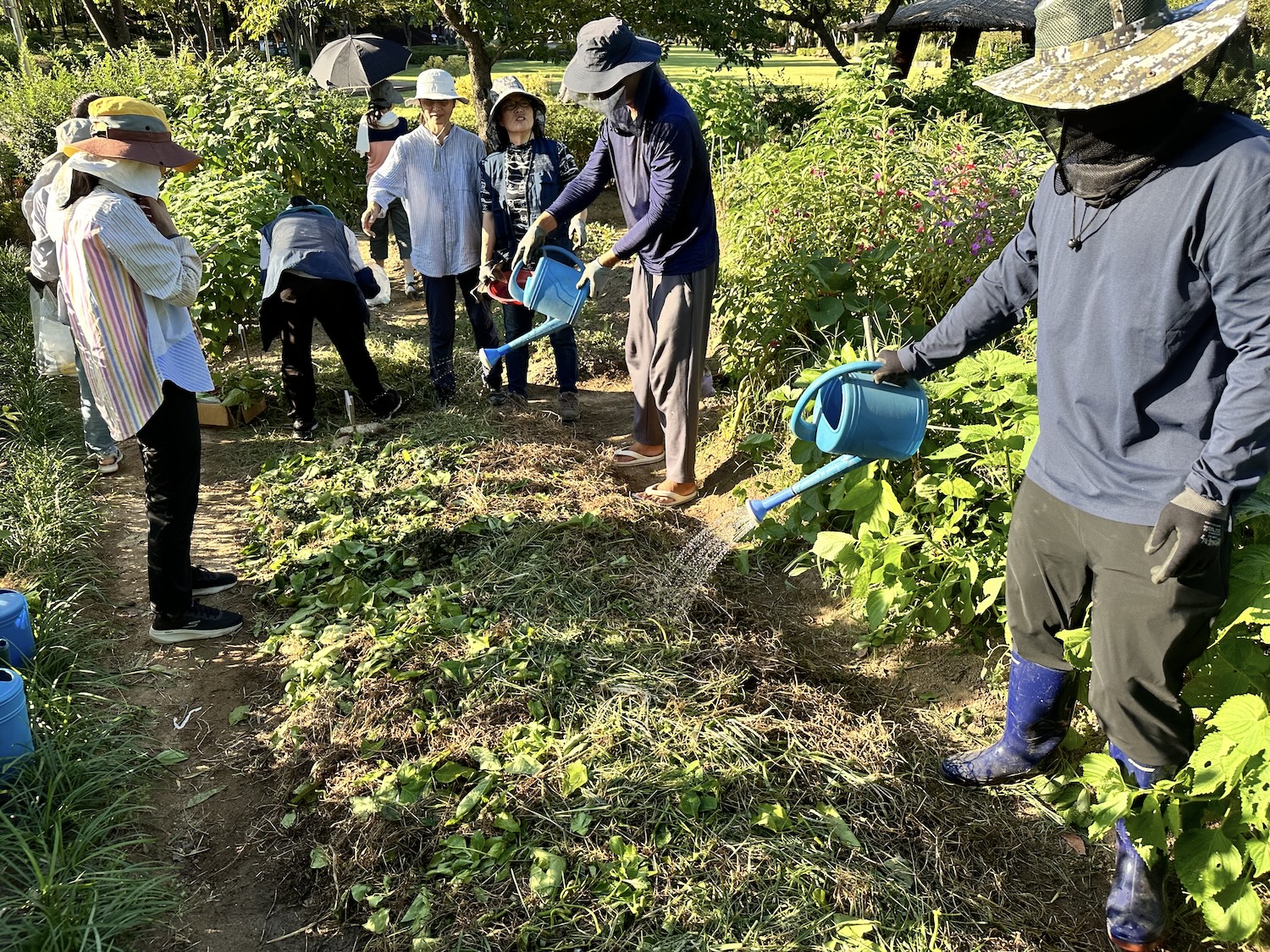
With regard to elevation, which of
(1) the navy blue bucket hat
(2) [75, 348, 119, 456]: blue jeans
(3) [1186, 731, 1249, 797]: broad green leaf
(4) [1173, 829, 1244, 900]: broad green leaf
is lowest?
(4) [1173, 829, 1244, 900]: broad green leaf

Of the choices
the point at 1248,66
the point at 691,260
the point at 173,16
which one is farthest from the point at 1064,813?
the point at 173,16

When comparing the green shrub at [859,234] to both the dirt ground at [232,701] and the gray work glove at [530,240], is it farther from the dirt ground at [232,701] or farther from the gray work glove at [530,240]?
the gray work glove at [530,240]

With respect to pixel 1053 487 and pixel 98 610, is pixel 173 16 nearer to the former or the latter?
pixel 98 610

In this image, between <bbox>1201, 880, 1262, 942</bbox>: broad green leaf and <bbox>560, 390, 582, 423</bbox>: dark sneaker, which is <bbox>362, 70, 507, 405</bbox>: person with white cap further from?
<bbox>1201, 880, 1262, 942</bbox>: broad green leaf

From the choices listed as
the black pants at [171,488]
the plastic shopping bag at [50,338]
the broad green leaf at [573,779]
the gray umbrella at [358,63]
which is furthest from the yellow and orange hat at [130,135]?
the gray umbrella at [358,63]

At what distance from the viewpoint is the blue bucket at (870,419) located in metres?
2.65

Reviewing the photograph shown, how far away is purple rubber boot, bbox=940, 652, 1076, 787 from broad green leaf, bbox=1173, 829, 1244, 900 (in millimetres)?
445

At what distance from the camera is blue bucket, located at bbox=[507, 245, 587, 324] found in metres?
4.27

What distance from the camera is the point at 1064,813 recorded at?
2.56 m

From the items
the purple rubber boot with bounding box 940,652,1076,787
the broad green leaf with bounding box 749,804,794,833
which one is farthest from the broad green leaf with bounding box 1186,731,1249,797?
the broad green leaf with bounding box 749,804,794,833

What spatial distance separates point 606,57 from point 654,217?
2.06 feet

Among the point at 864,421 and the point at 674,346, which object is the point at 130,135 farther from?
the point at 864,421

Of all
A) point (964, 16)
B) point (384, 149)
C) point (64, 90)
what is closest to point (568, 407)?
point (384, 149)

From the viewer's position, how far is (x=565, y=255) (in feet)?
14.8
